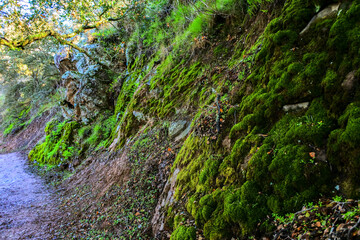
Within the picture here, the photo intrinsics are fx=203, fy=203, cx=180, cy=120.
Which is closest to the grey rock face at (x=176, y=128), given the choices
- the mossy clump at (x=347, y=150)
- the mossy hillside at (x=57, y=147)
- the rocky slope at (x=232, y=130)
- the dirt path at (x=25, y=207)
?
the rocky slope at (x=232, y=130)

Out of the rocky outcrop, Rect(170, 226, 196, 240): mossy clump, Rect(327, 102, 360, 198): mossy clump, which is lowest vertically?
Rect(170, 226, 196, 240): mossy clump

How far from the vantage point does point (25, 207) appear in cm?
820

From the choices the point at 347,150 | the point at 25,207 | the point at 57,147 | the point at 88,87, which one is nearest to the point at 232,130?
the point at 347,150

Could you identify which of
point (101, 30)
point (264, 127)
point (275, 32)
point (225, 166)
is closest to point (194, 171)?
point (225, 166)

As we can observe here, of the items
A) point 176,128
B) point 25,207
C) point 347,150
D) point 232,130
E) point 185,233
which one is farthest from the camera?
point 25,207

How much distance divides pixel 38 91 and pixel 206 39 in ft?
72.2

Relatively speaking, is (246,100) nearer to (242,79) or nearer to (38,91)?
(242,79)

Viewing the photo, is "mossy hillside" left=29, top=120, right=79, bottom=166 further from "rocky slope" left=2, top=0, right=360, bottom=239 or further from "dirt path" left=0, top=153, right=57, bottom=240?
"rocky slope" left=2, top=0, right=360, bottom=239

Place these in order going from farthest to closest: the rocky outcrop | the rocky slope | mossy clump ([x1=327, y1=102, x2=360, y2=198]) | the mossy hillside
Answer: the rocky outcrop → the mossy hillside → the rocky slope → mossy clump ([x1=327, y1=102, x2=360, y2=198])

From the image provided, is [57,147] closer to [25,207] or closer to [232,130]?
[25,207]

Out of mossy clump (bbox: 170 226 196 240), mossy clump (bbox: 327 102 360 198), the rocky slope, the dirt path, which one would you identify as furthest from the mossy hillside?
mossy clump (bbox: 327 102 360 198)

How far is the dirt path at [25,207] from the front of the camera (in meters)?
6.41

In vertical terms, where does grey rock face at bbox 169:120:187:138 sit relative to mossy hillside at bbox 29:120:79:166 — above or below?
below

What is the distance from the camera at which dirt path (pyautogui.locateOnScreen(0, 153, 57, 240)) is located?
6406 mm
